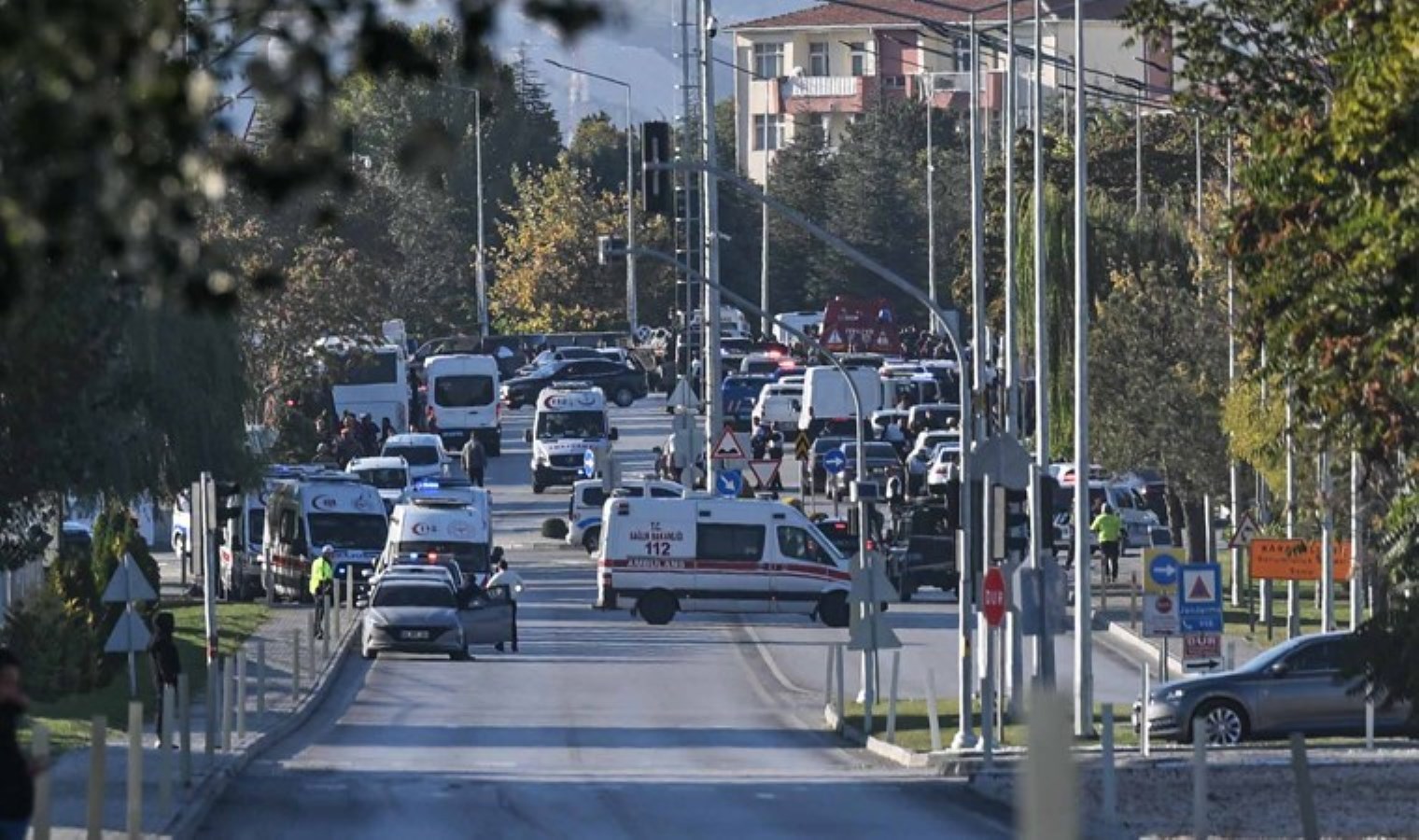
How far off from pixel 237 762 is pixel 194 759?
61 cm

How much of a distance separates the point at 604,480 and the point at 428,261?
61823 mm

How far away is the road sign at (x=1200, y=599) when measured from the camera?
1227 inches

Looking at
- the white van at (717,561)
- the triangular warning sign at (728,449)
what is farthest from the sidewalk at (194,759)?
the triangular warning sign at (728,449)

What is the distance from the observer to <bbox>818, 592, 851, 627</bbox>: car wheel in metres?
51.2

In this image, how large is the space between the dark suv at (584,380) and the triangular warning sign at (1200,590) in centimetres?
6956

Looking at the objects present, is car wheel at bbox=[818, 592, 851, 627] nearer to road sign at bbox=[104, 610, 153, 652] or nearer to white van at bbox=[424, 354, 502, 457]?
road sign at bbox=[104, 610, 153, 652]

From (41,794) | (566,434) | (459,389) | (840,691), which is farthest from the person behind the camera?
(459,389)

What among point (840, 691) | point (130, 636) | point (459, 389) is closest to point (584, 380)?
point (459, 389)

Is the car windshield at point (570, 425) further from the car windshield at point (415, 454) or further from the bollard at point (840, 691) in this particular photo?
the bollard at point (840, 691)

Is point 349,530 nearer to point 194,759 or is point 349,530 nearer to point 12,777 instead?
point 194,759

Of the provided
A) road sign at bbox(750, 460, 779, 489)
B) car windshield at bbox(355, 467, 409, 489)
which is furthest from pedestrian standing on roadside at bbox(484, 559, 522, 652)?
car windshield at bbox(355, 467, 409, 489)

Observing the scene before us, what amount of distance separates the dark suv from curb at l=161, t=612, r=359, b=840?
55.4 metres

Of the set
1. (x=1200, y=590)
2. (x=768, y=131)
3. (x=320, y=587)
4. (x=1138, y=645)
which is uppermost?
(x=768, y=131)

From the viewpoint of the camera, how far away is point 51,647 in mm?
36438
